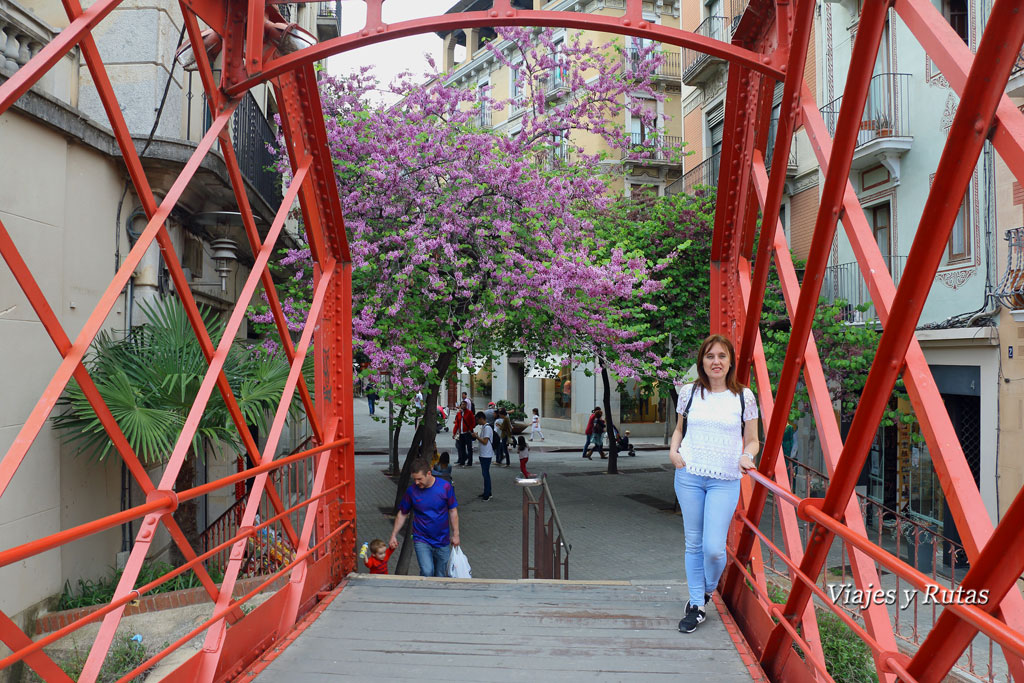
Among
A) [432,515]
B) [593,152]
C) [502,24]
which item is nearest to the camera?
[502,24]

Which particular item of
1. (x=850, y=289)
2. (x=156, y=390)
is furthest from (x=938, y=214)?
(x=850, y=289)

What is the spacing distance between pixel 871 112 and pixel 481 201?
8.52 metres

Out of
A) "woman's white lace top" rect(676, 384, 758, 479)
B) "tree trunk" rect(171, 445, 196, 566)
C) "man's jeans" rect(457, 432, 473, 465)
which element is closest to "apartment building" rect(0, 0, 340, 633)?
"tree trunk" rect(171, 445, 196, 566)

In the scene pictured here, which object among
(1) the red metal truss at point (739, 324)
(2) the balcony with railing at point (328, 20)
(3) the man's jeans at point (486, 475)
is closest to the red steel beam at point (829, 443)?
(1) the red metal truss at point (739, 324)

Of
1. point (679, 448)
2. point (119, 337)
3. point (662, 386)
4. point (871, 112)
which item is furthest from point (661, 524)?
point (679, 448)

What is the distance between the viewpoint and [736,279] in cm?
512

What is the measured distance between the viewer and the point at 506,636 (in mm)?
4062

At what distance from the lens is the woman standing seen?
4.07 meters

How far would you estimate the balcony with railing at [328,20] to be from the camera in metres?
20.2

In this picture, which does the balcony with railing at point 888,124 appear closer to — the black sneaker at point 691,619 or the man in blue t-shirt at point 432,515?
the man in blue t-shirt at point 432,515

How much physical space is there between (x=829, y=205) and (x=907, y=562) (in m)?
5.14

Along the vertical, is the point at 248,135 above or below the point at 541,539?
above

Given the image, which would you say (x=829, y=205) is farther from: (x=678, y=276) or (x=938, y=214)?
(x=678, y=276)

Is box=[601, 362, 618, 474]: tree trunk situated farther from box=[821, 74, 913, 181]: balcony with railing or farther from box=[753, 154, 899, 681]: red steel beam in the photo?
box=[753, 154, 899, 681]: red steel beam
